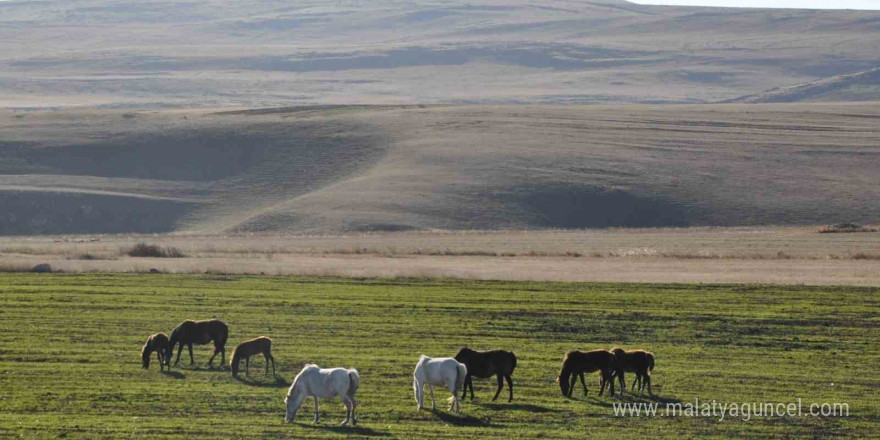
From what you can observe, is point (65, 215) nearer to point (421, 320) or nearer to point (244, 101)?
point (421, 320)

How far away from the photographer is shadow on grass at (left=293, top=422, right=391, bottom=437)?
14.5 meters

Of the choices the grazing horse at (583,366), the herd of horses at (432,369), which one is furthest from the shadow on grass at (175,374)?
the grazing horse at (583,366)

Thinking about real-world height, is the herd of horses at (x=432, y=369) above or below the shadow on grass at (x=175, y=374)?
above

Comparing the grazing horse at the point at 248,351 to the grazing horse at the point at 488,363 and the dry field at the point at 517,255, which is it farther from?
the dry field at the point at 517,255

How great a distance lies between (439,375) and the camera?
15930mm

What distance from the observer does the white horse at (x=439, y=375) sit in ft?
52.2

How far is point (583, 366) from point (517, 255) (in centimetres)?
2624

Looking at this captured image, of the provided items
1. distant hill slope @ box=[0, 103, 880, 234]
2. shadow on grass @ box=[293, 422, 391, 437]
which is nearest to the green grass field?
shadow on grass @ box=[293, 422, 391, 437]

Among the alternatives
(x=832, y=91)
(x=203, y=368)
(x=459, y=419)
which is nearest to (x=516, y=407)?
(x=459, y=419)

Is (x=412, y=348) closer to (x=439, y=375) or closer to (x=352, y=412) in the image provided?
(x=439, y=375)

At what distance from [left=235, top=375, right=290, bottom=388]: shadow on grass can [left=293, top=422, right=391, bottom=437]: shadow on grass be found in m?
2.45

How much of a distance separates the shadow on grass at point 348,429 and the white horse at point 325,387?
161 mm

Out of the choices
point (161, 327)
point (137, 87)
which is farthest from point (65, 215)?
point (137, 87)

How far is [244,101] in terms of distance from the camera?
136 m
